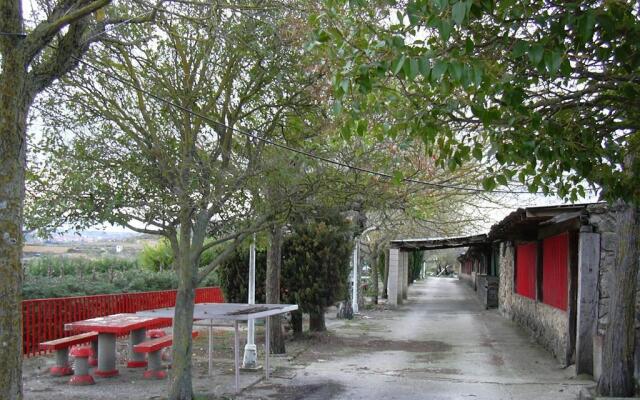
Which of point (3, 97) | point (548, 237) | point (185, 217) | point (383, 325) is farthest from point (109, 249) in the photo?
point (3, 97)

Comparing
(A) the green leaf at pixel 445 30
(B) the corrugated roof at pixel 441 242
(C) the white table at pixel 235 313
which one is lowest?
(C) the white table at pixel 235 313

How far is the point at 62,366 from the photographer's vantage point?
425 inches

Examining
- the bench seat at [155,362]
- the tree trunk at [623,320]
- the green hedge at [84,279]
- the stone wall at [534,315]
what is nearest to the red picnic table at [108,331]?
the bench seat at [155,362]

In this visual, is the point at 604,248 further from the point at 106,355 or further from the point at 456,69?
the point at 106,355

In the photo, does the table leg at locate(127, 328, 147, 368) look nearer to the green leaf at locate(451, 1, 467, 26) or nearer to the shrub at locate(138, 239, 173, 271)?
the green leaf at locate(451, 1, 467, 26)

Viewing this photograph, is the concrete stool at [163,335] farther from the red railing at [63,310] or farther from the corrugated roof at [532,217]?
the corrugated roof at [532,217]

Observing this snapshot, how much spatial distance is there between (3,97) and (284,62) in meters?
4.21

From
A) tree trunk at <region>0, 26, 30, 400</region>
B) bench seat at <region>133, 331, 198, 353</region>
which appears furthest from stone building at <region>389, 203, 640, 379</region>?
tree trunk at <region>0, 26, 30, 400</region>

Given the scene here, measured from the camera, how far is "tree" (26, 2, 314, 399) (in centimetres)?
802

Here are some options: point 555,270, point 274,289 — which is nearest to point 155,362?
point 274,289

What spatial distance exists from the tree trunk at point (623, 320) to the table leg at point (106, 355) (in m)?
7.23

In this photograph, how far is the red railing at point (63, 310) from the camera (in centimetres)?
1260

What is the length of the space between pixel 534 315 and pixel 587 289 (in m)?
6.24

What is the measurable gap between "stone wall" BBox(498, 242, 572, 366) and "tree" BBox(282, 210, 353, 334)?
186 inches
